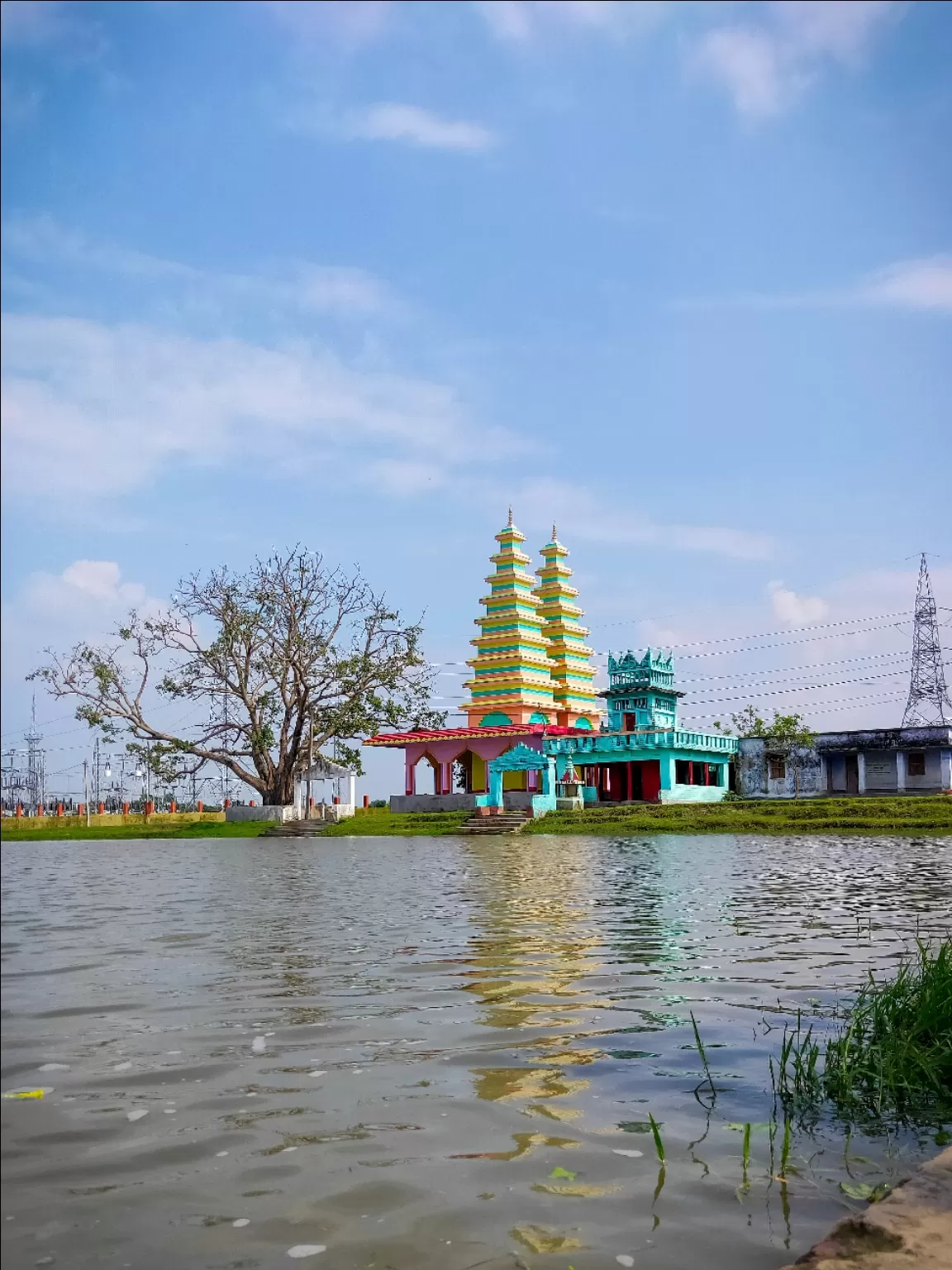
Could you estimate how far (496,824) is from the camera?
1612 inches

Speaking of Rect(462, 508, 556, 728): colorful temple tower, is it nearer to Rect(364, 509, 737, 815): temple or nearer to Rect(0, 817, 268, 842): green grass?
Rect(364, 509, 737, 815): temple

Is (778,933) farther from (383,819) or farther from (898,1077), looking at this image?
(383,819)

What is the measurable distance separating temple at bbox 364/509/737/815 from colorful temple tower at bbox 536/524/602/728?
70mm

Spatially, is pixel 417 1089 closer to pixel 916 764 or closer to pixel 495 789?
pixel 495 789

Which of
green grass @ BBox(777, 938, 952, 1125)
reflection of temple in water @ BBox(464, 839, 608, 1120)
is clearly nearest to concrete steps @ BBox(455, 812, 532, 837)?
reflection of temple in water @ BBox(464, 839, 608, 1120)

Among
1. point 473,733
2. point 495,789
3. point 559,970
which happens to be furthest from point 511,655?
point 559,970

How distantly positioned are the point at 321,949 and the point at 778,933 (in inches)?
178

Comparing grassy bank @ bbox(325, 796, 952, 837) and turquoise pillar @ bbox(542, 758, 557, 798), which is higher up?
turquoise pillar @ bbox(542, 758, 557, 798)

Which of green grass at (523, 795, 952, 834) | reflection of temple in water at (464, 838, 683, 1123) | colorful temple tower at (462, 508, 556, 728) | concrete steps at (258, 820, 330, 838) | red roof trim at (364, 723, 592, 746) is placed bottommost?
concrete steps at (258, 820, 330, 838)

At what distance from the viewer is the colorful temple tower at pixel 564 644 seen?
5938 centimetres

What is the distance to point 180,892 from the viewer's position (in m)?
17.5

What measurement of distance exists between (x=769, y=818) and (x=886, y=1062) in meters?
31.8

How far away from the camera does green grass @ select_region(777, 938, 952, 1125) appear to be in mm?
5395

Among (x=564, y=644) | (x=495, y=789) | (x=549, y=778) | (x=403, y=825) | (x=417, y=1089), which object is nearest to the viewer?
(x=417, y=1089)
